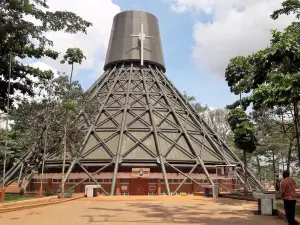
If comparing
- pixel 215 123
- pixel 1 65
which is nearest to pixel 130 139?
pixel 1 65

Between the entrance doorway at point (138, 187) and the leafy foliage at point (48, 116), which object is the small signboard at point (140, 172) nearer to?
the entrance doorway at point (138, 187)

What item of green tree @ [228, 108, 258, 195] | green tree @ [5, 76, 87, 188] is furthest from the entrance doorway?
green tree @ [228, 108, 258, 195]

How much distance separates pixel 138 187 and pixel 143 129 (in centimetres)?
628

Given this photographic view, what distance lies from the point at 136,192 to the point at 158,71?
18579 mm

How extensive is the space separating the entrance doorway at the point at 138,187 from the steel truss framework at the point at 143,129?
159cm

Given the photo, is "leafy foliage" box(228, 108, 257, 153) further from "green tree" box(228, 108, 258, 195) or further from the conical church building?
the conical church building

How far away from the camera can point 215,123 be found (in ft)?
187

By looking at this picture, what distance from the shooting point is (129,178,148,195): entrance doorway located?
28156 millimetres

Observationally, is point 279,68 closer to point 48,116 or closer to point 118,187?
point 48,116

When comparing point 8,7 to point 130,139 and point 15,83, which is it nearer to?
point 15,83

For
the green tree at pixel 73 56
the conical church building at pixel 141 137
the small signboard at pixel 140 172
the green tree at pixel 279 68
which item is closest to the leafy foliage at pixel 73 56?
the green tree at pixel 73 56

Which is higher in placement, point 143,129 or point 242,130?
point 143,129

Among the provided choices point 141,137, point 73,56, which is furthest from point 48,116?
point 141,137

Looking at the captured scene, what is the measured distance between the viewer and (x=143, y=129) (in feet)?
106
